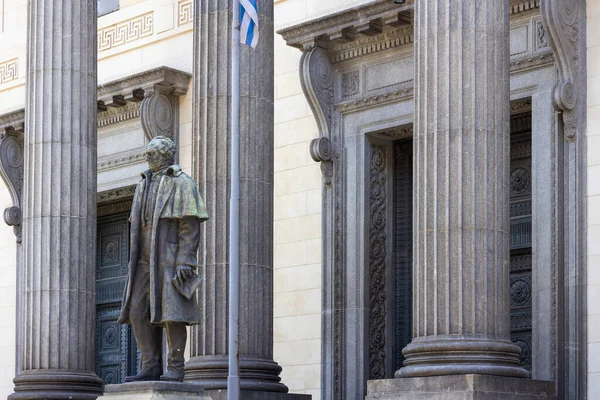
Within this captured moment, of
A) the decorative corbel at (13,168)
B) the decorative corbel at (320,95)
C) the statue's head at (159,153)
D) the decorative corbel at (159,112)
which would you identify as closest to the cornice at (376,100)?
the decorative corbel at (320,95)

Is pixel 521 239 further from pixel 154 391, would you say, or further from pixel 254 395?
pixel 154 391

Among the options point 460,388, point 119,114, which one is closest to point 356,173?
point 119,114

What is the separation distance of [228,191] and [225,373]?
2.14m

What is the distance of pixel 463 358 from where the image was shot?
46.3ft

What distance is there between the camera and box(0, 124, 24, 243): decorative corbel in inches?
952

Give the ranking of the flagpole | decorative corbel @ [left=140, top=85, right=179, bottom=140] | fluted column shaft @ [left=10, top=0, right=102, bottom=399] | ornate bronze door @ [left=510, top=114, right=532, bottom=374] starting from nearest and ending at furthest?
the flagpole
fluted column shaft @ [left=10, top=0, right=102, bottom=399]
ornate bronze door @ [left=510, top=114, right=532, bottom=374]
decorative corbel @ [left=140, top=85, right=179, bottom=140]

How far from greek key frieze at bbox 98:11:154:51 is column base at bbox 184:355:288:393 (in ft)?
24.9

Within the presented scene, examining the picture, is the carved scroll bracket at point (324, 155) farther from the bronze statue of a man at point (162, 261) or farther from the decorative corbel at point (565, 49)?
the bronze statue of a man at point (162, 261)

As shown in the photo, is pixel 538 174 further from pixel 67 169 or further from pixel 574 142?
pixel 67 169

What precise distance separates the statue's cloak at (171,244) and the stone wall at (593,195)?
4.76 meters

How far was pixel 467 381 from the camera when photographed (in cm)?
1385

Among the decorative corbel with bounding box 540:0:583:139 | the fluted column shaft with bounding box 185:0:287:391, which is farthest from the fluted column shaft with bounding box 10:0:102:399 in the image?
the decorative corbel with bounding box 540:0:583:139

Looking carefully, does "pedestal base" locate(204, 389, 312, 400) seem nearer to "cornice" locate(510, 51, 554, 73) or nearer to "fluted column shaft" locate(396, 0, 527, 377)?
"fluted column shaft" locate(396, 0, 527, 377)

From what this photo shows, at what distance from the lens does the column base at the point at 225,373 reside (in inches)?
654
